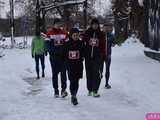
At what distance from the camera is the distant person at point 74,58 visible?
12.2 m

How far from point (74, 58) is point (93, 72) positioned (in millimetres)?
1407

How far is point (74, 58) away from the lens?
479 inches

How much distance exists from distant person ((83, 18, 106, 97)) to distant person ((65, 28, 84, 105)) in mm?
870

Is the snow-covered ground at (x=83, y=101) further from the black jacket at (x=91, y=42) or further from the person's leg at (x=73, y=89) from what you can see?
the black jacket at (x=91, y=42)

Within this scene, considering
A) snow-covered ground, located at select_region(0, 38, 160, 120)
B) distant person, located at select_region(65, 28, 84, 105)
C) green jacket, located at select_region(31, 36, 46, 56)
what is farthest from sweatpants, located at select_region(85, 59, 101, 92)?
green jacket, located at select_region(31, 36, 46, 56)

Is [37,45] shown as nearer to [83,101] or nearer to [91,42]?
[91,42]

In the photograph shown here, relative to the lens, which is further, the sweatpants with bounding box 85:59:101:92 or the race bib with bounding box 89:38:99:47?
the sweatpants with bounding box 85:59:101:92

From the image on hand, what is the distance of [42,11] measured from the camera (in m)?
48.3

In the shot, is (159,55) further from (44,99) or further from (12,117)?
(12,117)

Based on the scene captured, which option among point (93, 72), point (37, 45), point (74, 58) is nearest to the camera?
point (74, 58)

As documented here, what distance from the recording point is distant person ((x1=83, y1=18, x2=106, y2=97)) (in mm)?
13211

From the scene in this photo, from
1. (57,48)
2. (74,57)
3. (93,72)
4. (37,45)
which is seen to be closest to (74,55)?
(74,57)

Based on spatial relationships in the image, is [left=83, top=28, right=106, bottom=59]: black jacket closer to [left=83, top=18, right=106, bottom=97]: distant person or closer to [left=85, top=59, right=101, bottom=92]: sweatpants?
[left=83, top=18, right=106, bottom=97]: distant person

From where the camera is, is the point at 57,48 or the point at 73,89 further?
the point at 57,48
